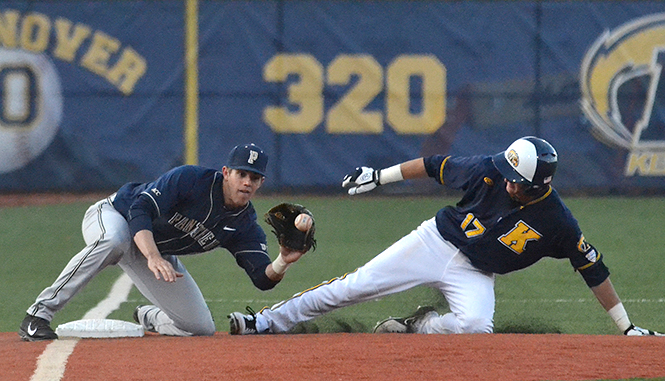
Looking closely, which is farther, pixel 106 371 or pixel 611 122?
pixel 611 122

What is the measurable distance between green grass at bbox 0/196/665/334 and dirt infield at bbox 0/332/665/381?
3.56 feet

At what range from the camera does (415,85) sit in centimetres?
1675

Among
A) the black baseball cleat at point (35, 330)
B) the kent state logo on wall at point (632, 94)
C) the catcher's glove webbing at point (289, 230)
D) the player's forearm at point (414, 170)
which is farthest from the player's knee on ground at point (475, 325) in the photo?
the kent state logo on wall at point (632, 94)

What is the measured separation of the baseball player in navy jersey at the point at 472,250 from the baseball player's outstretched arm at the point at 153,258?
90cm

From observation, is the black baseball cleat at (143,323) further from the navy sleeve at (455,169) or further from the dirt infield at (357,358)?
the navy sleeve at (455,169)

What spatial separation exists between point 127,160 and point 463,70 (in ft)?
18.6

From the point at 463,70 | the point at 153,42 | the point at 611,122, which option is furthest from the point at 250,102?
the point at 611,122

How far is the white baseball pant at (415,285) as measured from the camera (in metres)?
6.79

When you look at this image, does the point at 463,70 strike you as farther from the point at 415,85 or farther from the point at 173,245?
the point at 173,245

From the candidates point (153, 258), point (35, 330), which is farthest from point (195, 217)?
point (35, 330)

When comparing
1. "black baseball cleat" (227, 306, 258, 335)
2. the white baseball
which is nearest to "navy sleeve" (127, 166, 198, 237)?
the white baseball

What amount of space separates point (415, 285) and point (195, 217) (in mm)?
1580

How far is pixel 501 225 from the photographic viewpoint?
6727mm

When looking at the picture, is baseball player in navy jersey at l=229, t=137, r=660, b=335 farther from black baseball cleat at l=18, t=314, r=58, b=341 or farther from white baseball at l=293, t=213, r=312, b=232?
black baseball cleat at l=18, t=314, r=58, b=341
